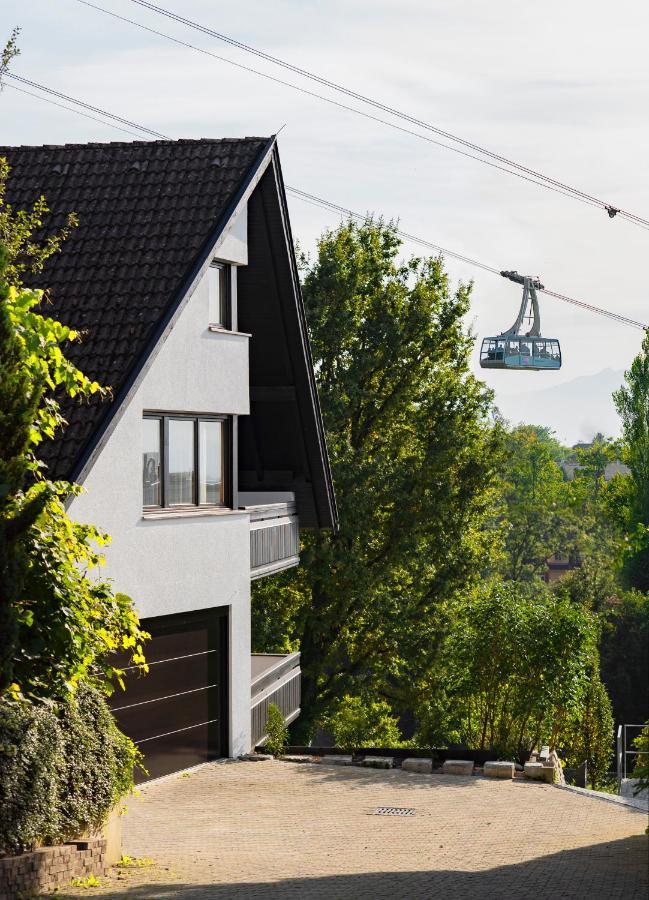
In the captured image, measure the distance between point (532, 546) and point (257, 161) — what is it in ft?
231

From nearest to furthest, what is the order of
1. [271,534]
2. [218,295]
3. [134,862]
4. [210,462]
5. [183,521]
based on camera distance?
1. [134,862]
2. [183,521]
3. [210,462]
4. [218,295]
5. [271,534]

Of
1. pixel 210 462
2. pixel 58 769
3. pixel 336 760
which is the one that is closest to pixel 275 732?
pixel 336 760

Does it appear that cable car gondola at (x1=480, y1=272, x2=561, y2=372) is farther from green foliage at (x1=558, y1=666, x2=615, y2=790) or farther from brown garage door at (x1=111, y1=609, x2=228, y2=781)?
brown garage door at (x1=111, y1=609, x2=228, y2=781)

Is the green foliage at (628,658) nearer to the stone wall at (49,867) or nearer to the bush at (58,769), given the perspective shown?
the bush at (58,769)

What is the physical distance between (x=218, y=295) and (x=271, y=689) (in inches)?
300

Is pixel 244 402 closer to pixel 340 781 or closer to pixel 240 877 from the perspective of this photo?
pixel 340 781

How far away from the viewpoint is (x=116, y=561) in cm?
1744

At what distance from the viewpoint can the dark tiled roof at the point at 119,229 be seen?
17672mm

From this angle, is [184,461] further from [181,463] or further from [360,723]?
[360,723]

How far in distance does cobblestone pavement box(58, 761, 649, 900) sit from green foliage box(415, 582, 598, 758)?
263cm

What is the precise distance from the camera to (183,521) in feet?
63.1

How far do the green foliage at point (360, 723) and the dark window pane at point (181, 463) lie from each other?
1649 cm

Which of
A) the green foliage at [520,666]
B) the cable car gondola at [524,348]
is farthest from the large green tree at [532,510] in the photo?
the green foliage at [520,666]

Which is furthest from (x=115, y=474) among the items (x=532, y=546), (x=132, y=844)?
(x=532, y=546)
